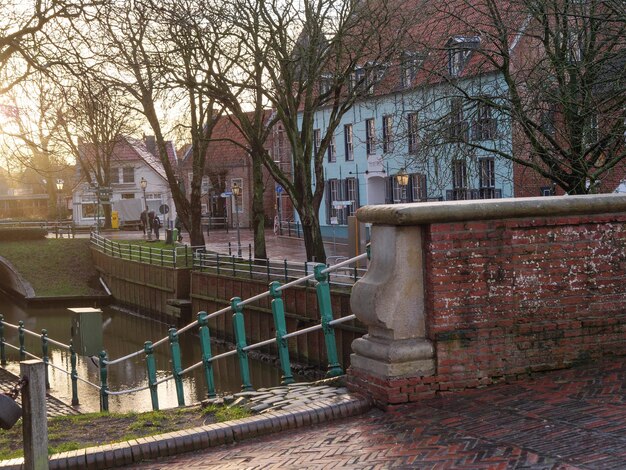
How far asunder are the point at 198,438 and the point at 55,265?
40369 mm

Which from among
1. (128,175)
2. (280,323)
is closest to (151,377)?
(280,323)

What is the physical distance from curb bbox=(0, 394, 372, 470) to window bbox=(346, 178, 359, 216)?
42209mm

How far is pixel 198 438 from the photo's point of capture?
24.6 feet

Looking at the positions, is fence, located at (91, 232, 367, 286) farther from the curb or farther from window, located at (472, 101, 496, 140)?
the curb

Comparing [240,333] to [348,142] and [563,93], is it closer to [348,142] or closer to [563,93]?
[563,93]

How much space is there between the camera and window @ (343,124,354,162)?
51.2m

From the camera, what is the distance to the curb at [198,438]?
24.0 feet

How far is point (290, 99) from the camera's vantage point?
25.4 metres

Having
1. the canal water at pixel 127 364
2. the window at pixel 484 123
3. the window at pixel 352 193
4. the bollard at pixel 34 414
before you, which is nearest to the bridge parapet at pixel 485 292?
the bollard at pixel 34 414

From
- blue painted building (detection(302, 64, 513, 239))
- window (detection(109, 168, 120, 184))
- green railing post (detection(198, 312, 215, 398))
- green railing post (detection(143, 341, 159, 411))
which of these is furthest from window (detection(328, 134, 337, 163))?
green railing post (detection(198, 312, 215, 398))

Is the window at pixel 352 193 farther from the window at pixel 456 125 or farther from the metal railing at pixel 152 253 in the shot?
the window at pixel 456 125

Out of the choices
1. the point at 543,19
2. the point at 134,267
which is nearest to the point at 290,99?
the point at 543,19

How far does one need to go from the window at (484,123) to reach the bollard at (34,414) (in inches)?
509

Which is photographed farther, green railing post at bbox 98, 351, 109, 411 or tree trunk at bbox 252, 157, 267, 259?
tree trunk at bbox 252, 157, 267, 259
